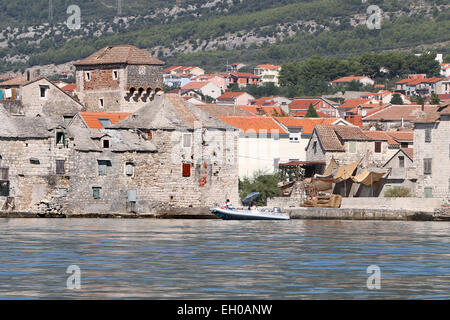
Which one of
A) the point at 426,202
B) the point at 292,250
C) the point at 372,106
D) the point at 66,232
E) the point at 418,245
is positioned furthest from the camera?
the point at 372,106

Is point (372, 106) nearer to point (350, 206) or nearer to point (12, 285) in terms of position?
point (350, 206)

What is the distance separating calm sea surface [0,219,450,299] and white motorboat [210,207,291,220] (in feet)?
30.9

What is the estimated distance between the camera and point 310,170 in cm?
9269

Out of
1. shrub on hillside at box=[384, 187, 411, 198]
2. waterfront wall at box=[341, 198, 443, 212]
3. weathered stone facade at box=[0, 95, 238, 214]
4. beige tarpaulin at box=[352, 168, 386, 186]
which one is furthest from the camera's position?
beige tarpaulin at box=[352, 168, 386, 186]

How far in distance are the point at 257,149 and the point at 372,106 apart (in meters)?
67.2

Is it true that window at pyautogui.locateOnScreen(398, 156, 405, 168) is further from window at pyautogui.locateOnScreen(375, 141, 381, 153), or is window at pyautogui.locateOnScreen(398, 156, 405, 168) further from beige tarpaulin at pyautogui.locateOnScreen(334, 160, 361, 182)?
window at pyautogui.locateOnScreen(375, 141, 381, 153)

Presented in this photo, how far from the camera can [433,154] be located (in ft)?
273

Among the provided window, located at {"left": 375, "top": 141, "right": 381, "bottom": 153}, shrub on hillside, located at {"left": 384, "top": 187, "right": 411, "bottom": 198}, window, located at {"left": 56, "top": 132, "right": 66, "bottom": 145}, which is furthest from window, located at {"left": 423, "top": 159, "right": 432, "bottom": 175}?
window, located at {"left": 56, "top": 132, "right": 66, "bottom": 145}

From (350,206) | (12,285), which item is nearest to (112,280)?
(12,285)

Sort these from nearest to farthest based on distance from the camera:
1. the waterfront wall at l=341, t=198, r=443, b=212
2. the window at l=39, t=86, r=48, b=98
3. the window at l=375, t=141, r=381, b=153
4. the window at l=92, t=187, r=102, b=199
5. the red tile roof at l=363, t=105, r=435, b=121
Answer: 1. the waterfront wall at l=341, t=198, r=443, b=212
2. the window at l=92, t=187, r=102, b=199
3. the window at l=39, t=86, r=48, b=98
4. the window at l=375, t=141, r=381, b=153
5. the red tile roof at l=363, t=105, r=435, b=121

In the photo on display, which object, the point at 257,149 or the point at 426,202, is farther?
the point at 257,149

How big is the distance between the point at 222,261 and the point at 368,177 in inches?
1769

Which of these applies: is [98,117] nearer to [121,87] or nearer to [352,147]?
[121,87]

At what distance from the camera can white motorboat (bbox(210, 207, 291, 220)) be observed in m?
75.2
